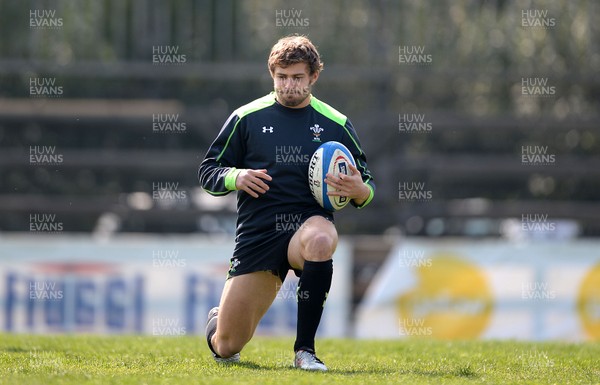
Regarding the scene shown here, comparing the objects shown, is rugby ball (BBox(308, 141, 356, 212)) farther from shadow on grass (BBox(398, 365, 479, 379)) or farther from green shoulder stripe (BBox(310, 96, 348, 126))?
shadow on grass (BBox(398, 365, 479, 379))

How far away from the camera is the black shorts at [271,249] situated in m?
6.14

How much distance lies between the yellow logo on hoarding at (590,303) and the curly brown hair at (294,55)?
7377mm

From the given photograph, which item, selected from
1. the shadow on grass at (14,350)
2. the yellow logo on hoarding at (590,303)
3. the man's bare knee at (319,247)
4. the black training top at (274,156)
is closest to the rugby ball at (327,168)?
the black training top at (274,156)

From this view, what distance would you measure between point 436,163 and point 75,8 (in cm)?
609

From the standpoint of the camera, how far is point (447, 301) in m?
12.4

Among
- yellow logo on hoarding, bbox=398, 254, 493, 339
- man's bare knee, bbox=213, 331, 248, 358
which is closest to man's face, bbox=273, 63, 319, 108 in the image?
man's bare knee, bbox=213, 331, 248, 358

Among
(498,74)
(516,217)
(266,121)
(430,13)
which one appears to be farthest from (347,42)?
(266,121)

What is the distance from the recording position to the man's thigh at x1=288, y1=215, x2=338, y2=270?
5898 mm

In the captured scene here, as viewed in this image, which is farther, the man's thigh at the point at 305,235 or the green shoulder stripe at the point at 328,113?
the green shoulder stripe at the point at 328,113

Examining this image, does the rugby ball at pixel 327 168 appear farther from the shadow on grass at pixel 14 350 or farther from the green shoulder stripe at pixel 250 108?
the shadow on grass at pixel 14 350

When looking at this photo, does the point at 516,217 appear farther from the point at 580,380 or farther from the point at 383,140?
the point at 580,380

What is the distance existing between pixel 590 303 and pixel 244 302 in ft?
24.1

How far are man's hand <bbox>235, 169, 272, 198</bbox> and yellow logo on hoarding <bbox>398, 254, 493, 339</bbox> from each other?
6709mm

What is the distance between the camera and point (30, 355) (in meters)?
6.60
